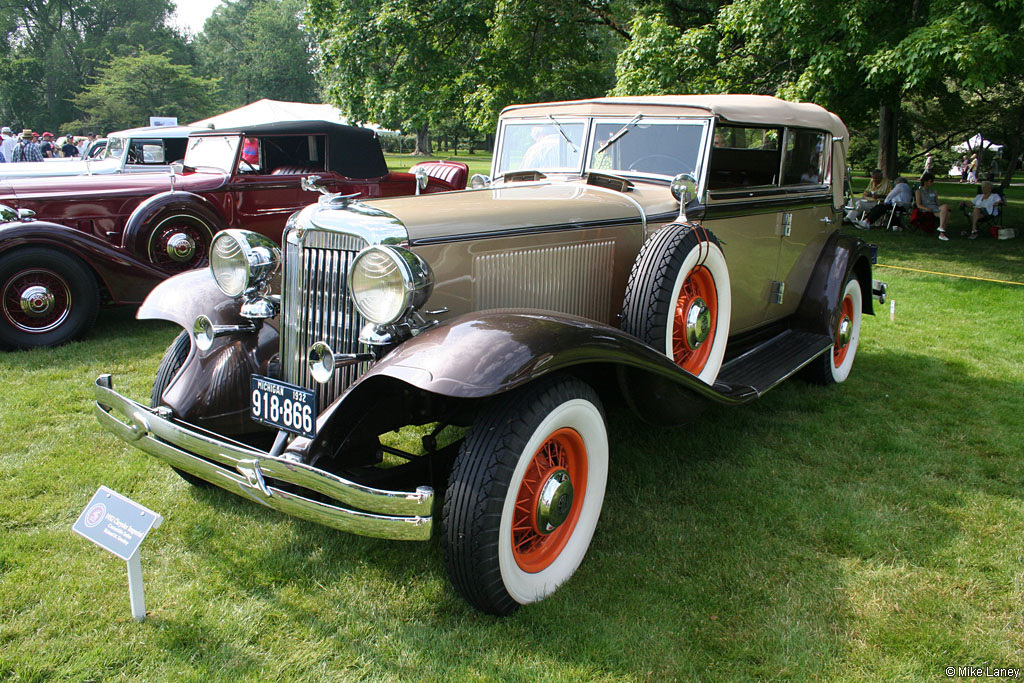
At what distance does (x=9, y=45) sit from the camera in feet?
173

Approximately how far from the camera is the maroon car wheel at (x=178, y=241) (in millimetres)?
6434

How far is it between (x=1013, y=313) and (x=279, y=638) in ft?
25.8

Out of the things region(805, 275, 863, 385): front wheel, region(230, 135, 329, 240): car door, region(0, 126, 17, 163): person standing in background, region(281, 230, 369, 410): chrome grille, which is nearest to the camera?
region(281, 230, 369, 410): chrome grille

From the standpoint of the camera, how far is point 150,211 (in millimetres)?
6344

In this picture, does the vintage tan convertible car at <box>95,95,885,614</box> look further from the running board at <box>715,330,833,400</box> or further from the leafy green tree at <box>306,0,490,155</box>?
the leafy green tree at <box>306,0,490,155</box>

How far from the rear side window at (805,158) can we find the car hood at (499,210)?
1.51 m

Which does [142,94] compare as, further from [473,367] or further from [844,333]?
[473,367]

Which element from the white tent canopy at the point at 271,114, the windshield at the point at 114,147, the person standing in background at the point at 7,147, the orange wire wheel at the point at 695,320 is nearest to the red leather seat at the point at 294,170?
the orange wire wheel at the point at 695,320

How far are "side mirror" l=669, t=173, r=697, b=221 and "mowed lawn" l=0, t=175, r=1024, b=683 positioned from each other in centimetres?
133

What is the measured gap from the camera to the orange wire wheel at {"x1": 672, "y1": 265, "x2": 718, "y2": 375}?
11.4 feet

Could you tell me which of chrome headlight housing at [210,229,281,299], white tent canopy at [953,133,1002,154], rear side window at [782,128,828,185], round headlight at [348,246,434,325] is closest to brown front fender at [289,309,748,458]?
round headlight at [348,246,434,325]

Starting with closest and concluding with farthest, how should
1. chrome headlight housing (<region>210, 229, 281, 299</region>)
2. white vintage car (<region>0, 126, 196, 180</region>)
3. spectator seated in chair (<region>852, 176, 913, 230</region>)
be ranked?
chrome headlight housing (<region>210, 229, 281, 299</region>), white vintage car (<region>0, 126, 196, 180</region>), spectator seated in chair (<region>852, 176, 913, 230</region>)

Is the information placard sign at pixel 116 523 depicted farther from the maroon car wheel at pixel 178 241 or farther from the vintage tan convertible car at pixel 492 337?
the maroon car wheel at pixel 178 241

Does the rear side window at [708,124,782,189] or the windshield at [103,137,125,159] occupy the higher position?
the windshield at [103,137,125,159]
